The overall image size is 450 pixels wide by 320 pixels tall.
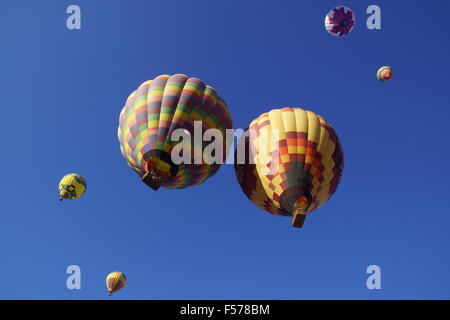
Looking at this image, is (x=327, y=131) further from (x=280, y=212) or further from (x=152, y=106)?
(x=152, y=106)

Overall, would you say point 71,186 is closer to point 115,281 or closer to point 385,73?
point 115,281

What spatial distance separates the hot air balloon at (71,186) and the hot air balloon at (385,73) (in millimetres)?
17230

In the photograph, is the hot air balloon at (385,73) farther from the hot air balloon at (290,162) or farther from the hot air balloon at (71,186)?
the hot air balloon at (71,186)

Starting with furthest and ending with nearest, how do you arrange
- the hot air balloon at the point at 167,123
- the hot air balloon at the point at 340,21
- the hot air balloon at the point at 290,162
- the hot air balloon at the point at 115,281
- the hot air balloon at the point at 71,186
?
the hot air balloon at the point at 115,281
the hot air balloon at the point at 71,186
the hot air balloon at the point at 340,21
the hot air balloon at the point at 290,162
the hot air balloon at the point at 167,123

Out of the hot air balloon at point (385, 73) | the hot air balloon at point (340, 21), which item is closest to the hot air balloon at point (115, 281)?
the hot air balloon at point (340, 21)

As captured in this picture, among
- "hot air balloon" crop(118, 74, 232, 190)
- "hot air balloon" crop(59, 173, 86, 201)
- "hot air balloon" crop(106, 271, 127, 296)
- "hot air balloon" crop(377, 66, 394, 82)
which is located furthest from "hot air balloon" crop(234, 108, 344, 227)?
"hot air balloon" crop(106, 271, 127, 296)

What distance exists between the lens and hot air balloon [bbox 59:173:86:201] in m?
16.7

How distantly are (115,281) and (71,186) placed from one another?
18.8 feet

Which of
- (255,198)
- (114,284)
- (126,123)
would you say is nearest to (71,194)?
(114,284)

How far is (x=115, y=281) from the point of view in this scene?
57.5 feet

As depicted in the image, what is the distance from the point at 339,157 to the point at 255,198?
3.22 meters

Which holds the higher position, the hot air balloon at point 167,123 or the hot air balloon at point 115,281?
the hot air balloon at point 167,123

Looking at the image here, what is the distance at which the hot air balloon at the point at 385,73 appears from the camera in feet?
55.0

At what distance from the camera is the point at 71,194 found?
55.0 feet
